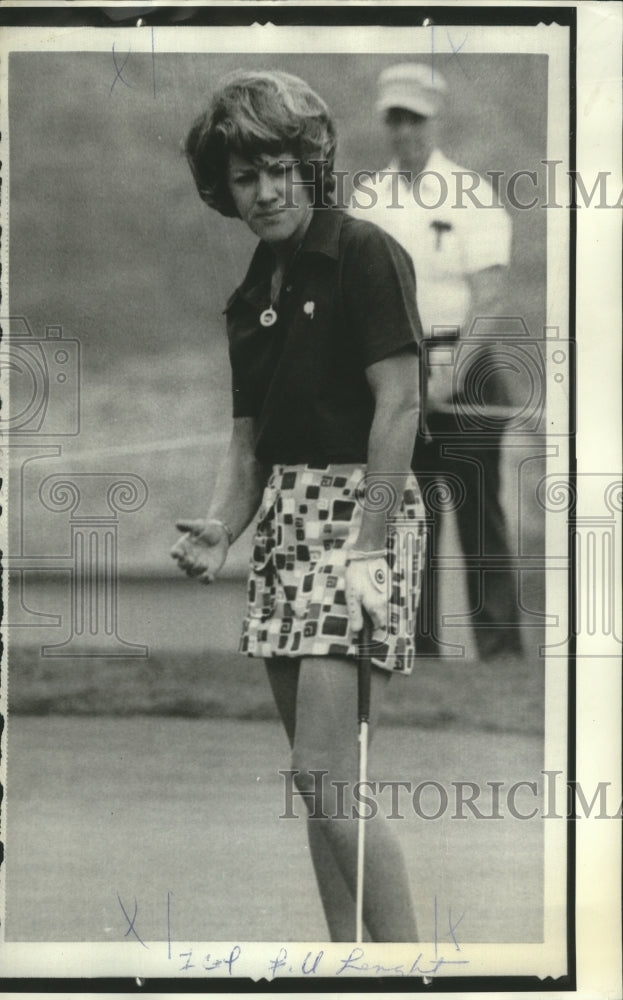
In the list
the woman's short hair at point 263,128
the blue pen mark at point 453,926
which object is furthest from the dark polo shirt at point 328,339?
the blue pen mark at point 453,926

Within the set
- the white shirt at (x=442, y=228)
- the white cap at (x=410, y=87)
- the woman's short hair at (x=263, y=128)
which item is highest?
the white cap at (x=410, y=87)

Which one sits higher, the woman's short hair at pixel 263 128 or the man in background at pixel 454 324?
the woman's short hair at pixel 263 128

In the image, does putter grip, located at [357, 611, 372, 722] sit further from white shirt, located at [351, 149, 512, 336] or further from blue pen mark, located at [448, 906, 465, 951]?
white shirt, located at [351, 149, 512, 336]

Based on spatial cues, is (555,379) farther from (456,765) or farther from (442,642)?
(456,765)

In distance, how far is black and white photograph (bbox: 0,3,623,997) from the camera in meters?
2.22

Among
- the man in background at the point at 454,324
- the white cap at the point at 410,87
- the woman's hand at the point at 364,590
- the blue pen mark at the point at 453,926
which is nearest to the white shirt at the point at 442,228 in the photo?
the man in background at the point at 454,324

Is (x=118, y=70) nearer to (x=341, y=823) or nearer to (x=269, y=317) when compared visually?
(x=269, y=317)

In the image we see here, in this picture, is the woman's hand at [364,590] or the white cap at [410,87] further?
the white cap at [410,87]

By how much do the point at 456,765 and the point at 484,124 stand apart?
4.29ft

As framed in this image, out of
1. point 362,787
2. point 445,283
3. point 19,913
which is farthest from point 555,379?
point 19,913

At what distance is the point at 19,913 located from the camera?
224 cm

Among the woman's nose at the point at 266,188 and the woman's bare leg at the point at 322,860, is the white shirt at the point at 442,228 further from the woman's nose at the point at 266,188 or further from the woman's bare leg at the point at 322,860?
the woman's bare leg at the point at 322,860

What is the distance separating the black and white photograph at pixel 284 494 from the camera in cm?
222

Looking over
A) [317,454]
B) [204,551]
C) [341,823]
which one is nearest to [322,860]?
[341,823]
